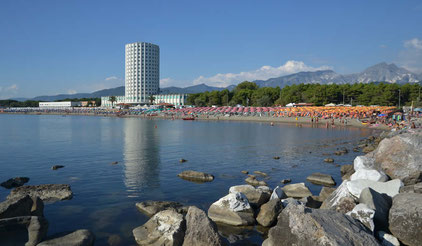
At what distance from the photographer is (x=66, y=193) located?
48.1 feet

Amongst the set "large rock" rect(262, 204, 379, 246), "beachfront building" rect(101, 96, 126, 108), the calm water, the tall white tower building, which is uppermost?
the tall white tower building

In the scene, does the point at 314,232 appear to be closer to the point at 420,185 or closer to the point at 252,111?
the point at 420,185

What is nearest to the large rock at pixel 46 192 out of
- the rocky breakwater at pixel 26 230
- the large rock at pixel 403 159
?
the rocky breakwater at pixel 26 230

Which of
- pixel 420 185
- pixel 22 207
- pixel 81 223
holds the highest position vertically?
pixel 420 185

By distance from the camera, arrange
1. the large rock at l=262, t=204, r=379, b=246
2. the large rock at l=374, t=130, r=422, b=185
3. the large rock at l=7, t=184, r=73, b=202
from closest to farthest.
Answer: the large rock at l=262, t=204, r=379, b=246 < the large rock at l=374, t=130, r=422, b=185 < the large rock at l=7, t=184, r=73, b=202

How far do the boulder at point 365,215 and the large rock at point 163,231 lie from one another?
5.31m

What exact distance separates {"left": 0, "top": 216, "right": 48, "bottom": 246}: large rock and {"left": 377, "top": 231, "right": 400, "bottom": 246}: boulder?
33.2 ft

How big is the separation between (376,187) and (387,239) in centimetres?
296

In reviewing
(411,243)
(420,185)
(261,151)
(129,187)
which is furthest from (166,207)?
(261,151)

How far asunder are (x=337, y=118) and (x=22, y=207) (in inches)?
2811

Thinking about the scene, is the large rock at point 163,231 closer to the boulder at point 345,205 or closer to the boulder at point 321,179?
the boulder at point 345,205

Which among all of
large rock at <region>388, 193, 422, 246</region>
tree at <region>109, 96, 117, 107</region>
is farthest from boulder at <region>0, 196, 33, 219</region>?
tree at <region>109, 96, 117, 107</region>

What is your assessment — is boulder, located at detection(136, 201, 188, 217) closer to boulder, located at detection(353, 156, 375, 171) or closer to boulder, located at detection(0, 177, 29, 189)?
boulder, located at detection(0, 177, 29, 189)

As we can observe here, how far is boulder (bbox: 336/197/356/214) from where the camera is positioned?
10.3 m
